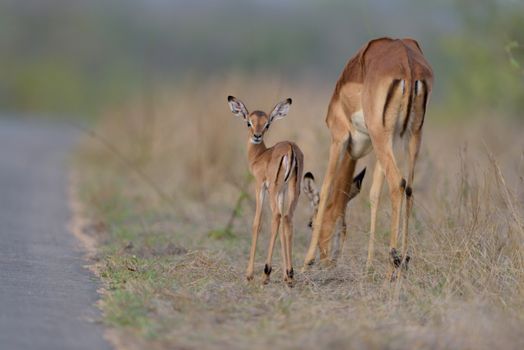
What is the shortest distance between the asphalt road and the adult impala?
2.24 metres

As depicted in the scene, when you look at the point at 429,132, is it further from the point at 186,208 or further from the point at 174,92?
the point at 186,208

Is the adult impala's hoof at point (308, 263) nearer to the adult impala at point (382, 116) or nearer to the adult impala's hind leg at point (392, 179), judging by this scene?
the adult impala at point (382, 116)

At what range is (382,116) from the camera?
8.95 m

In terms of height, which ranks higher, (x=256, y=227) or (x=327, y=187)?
(x=327, y=187)

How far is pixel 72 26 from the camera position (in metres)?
76.8

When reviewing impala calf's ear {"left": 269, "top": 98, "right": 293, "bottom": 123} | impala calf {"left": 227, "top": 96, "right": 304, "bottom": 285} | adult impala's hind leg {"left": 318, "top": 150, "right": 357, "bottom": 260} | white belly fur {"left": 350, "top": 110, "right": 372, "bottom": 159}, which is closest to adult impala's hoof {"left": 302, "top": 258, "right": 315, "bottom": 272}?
adult impala's hind leg {"left": 318, "top": 150, "right": 357, "bottom": 260}

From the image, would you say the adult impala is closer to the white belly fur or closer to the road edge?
the white belly fur

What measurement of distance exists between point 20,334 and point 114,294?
1.24 m

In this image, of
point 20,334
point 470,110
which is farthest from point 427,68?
point 470,110

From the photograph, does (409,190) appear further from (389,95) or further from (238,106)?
(238,106)

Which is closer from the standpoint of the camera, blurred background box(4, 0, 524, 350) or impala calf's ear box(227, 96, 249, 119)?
blurred background box(4, 0, 524, 350)

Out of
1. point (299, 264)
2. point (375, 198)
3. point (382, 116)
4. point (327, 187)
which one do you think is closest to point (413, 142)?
point (382, 116)

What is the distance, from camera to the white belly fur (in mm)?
9555

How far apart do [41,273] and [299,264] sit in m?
2.39
